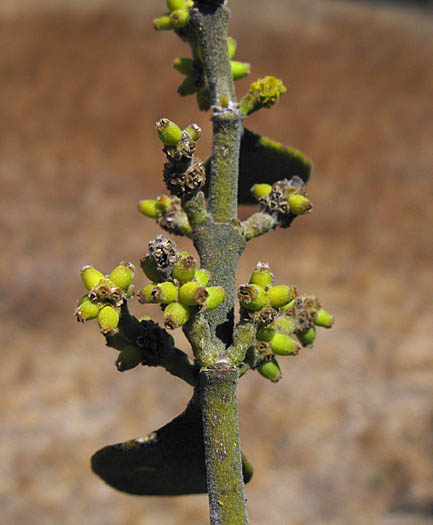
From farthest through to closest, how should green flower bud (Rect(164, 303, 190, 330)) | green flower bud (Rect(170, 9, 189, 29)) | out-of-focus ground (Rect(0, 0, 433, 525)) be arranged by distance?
out-of-focus ground (Rect(0, 0, 433, 525)) → green flower bud (Rect(170, 9, 189, 29)) → green flower bud (Rect(164, 303, 190, 330))

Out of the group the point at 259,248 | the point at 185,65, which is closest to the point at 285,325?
the point at 185,65

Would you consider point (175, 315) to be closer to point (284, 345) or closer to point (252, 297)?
point (252, 297)

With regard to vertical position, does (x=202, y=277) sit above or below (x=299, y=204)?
below

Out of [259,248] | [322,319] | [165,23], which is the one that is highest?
[259,248]

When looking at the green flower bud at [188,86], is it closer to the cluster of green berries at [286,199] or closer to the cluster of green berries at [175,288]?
the cluster of green berries at [286,199]

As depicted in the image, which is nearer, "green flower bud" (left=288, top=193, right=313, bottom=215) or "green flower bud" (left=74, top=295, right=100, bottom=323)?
"green flower bud" (left=74, top=295, right=100, bottom=323)

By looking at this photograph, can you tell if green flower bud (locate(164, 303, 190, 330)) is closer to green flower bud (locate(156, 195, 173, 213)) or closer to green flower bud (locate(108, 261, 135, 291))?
green flower bud (locate(108, 261, 135, 291))

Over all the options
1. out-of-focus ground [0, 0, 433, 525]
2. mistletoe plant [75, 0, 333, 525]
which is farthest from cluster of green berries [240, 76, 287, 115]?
out-of-focus ground [0, 0, 433, 525]
